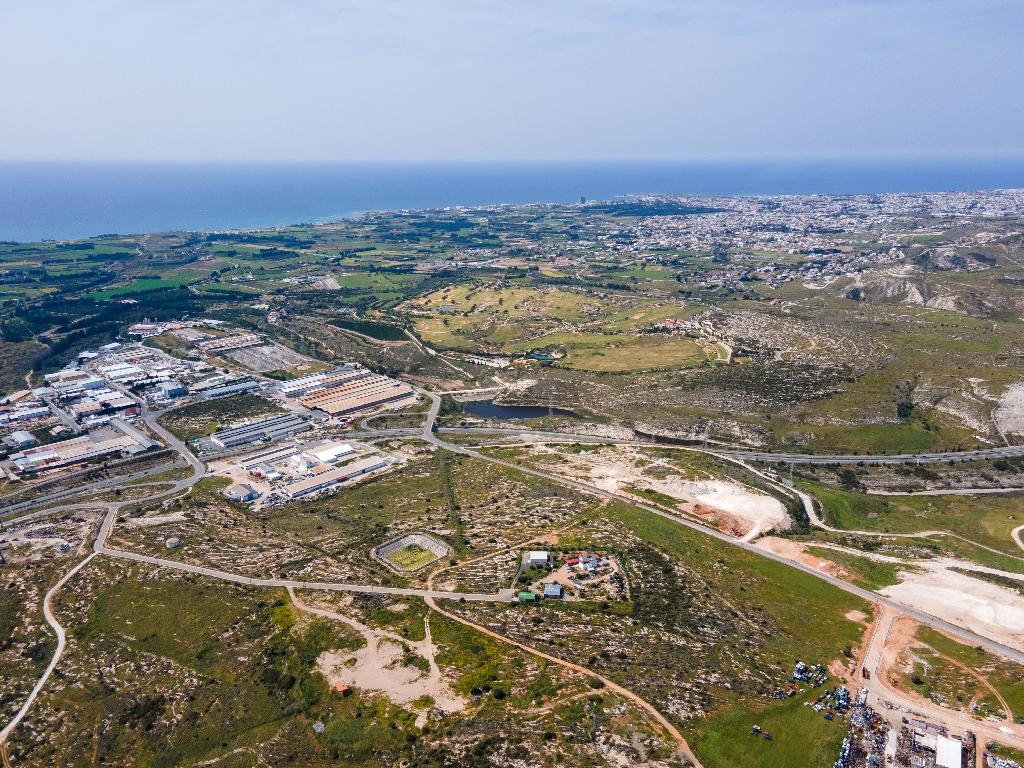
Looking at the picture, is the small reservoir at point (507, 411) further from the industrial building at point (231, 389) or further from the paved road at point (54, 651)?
the paved road at point (54, 651)

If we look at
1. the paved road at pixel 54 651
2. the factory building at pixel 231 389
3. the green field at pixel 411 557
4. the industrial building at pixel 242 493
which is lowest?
the industrial building at pixel 242 493

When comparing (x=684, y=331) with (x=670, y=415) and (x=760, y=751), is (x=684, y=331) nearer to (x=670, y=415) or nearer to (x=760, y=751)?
(x=670, y=415)

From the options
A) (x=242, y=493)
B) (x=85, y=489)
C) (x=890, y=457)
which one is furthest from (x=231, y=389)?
(x=890, y=457)

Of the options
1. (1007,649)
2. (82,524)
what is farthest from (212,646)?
(1007,649)

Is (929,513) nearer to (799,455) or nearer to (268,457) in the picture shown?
(799,455)

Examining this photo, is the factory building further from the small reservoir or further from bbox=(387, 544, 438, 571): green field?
bbox=(387, 544, 438, 571): green field

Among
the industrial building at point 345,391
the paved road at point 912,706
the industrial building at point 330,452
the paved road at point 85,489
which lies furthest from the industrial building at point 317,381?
the paved road at point 912,706
